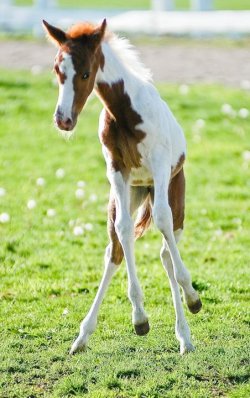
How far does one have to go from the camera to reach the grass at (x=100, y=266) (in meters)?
6.38

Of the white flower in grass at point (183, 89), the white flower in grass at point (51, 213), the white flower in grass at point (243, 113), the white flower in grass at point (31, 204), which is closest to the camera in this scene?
the white flower in grass at point (51, 213)

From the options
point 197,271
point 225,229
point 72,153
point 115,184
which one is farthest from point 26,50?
point 115,184

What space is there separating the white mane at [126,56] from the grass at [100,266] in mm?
1734

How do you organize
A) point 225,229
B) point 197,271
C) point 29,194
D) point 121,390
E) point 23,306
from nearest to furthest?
point 121,390, point 23,306, point 197,271, point 225,229, point 29,194

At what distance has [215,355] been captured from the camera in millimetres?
6645

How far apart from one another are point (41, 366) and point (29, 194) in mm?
5226

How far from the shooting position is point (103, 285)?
6.96 meters

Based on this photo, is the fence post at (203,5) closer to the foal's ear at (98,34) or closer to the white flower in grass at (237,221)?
the white flower in grass at (237,221)

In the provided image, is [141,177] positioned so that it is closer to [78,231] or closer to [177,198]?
[177,198]

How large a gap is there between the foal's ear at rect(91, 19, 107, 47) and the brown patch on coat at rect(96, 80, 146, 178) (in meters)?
0.32

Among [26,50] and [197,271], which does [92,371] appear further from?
[26,50]

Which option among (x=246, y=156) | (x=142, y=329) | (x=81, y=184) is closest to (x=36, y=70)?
(x=246, y=156)

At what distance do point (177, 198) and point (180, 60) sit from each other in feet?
38.0

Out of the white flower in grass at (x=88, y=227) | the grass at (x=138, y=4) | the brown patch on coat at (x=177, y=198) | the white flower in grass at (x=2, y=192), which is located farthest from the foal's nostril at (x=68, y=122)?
the grass at (x=138, y=4)
